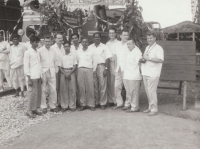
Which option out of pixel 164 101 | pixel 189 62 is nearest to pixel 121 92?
pixel 164 101

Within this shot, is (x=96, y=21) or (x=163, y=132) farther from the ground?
(x=96, y=21)

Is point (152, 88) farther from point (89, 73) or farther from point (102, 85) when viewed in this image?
point (89, 73)

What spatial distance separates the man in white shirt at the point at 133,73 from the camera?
22.3 ft

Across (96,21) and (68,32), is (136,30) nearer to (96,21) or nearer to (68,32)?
(68,32)

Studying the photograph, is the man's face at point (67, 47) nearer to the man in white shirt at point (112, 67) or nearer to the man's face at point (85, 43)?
the man's face at point (85, 43)

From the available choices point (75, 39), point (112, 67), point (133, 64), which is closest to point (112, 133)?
point (133, 64)

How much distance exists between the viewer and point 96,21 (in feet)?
37.7

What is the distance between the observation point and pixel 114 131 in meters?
5.33

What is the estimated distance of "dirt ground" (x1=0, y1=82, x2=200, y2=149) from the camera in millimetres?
4715

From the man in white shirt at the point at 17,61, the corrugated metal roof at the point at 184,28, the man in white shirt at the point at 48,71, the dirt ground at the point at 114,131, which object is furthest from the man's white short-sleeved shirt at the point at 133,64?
the corrugated metal roof at the point at 184,28

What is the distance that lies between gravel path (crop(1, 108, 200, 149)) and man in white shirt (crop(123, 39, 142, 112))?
1.40ft

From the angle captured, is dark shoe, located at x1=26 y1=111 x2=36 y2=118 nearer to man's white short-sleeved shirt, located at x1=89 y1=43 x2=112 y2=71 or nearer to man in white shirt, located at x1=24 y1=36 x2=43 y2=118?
man in white shirt, located at x1=24 y1=36 x2=43 y2=118

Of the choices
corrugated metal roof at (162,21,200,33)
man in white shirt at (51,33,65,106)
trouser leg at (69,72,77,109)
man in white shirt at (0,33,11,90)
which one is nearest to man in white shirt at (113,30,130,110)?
trouser leg at (69,72,77,109)

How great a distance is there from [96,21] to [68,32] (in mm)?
2363
